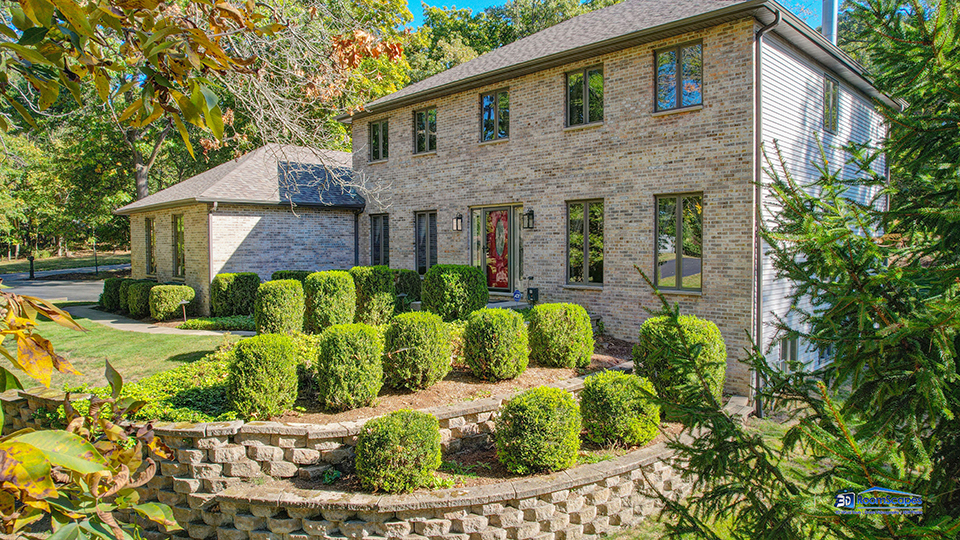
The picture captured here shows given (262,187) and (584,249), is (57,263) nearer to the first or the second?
(262,187)

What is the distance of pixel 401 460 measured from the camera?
527 centimetres

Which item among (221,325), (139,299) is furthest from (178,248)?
(221,325)

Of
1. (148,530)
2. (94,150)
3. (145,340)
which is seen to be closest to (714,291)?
(148,530)

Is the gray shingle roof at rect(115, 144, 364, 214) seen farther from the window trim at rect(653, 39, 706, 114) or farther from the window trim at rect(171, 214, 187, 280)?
the window trim at rect(653, 39, 706, 114)

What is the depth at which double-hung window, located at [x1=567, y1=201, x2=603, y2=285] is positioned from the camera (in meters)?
11.4

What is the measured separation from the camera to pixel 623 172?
10.8 m

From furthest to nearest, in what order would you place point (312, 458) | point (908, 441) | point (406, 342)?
point (406, 342), point (312, 458), point (908, 441)

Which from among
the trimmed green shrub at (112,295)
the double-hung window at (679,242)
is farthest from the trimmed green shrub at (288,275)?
the double-hung window at (679,242)

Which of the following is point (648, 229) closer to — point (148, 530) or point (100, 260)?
point (148, 530)

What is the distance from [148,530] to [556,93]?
34.7 ft

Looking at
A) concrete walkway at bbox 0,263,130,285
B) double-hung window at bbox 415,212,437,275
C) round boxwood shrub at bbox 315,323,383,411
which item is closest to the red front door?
double-hung window at bbox 415,212,437,275

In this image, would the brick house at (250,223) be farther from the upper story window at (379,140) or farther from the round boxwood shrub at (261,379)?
the round boxwood shrub at (261,379)

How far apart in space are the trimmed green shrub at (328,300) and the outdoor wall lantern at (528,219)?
164 inches

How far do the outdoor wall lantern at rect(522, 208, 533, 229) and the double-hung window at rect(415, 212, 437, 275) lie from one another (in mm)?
3395
